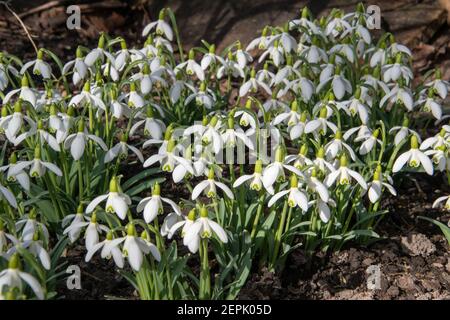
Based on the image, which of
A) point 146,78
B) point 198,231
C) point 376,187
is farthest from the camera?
point 146,78

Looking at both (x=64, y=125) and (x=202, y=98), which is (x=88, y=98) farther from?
(x=202, y=98)

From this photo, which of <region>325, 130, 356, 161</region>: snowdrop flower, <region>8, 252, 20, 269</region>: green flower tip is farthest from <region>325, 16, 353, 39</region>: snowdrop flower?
<region>8, 252, 20, 269</region>: green flower tip

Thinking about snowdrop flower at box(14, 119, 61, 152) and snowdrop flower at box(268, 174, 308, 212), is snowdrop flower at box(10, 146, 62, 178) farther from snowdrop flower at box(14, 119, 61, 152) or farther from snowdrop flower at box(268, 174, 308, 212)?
snowdrop flower at box(268, 174, 308, 212)

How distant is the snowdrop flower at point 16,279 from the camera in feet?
7.20

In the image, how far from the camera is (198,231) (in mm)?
2494

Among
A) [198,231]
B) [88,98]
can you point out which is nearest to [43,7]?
[88,98]

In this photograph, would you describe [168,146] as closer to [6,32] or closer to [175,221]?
[175,221]

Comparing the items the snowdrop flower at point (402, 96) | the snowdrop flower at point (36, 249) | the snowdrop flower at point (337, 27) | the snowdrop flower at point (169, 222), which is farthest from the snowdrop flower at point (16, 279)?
the snowdrop flower at point (337, 27)

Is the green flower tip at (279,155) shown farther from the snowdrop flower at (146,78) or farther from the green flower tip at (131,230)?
the snowdrop flower at (146,78)

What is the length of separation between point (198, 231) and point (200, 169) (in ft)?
1.16

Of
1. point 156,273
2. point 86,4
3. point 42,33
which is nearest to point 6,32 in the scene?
point 42,33

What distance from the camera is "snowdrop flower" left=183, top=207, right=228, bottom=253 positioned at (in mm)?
2484

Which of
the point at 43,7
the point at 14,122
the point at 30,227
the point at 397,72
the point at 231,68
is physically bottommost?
the point at 30,227

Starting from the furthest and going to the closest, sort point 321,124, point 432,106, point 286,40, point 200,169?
point 286,40 < point 432,106 < point 321,124 < point 200,169
